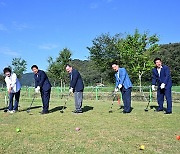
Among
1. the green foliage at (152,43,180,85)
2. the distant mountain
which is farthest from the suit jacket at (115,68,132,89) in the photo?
the green foliage at (152,43,180,85)

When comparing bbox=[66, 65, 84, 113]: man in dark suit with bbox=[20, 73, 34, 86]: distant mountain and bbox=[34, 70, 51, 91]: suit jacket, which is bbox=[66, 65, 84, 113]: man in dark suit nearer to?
bbox=[34, 70, 51, 91]: suit jacket

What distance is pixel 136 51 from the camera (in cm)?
3016

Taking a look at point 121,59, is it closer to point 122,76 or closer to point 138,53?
point 138,53

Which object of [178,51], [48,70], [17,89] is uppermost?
[178,51]

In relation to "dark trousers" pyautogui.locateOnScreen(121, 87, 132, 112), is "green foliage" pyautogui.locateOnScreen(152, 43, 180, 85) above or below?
above

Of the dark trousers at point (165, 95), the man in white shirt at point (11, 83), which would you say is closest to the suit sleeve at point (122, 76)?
the dark trousers at point (165, 95)

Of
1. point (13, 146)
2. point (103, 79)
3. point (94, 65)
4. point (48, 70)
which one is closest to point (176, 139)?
point (13, 146)

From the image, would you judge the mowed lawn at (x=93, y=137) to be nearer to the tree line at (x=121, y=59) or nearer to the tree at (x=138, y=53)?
the tree line at (x=121, y=59)

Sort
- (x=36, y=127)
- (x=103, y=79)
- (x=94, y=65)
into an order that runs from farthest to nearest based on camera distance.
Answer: (x=103, y=79) → (x=94, y=65) → (x=36, y=127)

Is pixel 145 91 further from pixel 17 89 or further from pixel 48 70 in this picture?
pixel 48 70

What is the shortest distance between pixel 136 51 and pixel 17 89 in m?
20.5

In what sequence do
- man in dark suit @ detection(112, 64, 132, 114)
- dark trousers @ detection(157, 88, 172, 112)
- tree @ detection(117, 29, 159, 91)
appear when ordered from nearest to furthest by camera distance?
dark trousers @ detection(157, 88, 172, 112)
man in dark suit @ detection(112, 64, 132, 114)
tree @ detection(117, 29, 159, 91)

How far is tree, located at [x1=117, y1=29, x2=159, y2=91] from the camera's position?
29.3 meters

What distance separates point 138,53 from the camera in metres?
29.9
